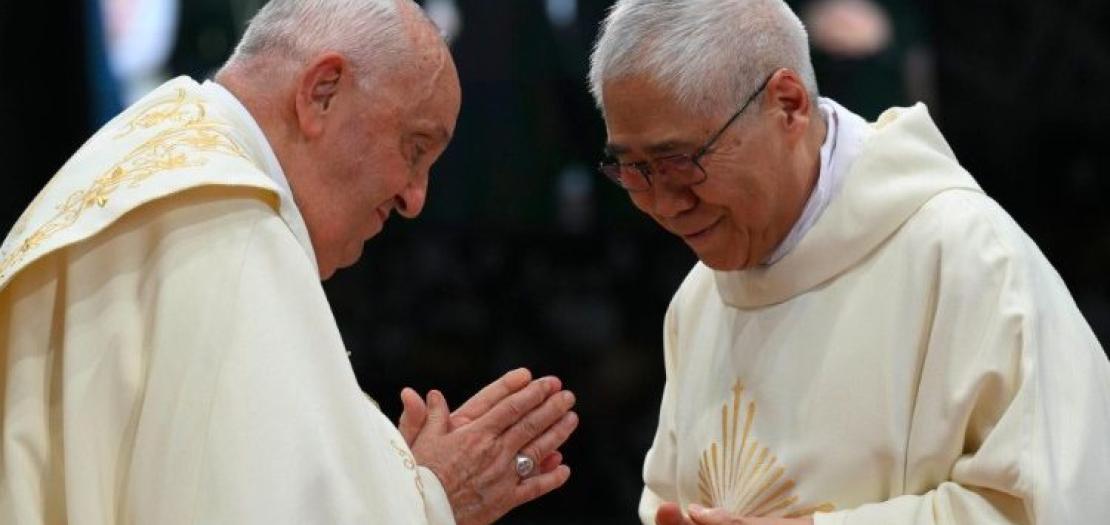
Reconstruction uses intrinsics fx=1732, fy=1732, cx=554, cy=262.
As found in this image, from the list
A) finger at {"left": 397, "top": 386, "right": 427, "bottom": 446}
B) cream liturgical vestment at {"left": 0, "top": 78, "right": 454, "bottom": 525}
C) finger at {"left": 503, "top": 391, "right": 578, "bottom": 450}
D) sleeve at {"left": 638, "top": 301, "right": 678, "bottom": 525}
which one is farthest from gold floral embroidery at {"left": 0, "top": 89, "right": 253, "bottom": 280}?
sleeve at {"left": 638, "top": 301, "right": 678, "bottom": 525}

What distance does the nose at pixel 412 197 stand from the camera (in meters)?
3.34

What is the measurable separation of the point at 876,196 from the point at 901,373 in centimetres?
36

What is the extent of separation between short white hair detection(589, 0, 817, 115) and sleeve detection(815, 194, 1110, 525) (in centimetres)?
49

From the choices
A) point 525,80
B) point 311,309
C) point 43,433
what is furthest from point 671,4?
point 525,80

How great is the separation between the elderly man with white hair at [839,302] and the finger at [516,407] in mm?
368

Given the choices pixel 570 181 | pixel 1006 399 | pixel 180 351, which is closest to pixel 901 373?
pixel 1006 399

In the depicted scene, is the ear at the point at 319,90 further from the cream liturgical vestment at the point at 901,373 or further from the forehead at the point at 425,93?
the cream liturgical vestment at the point at 901,373

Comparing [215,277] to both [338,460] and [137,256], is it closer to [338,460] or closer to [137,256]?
[137,256]

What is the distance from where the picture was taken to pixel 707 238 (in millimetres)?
3436

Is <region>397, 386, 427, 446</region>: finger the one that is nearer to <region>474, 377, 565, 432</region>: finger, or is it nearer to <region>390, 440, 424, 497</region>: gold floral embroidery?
<region>474, 377, 565, 432</region>: finger

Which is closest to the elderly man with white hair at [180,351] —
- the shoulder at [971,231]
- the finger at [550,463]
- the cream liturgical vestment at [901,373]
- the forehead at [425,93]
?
the forehead at [425,93]

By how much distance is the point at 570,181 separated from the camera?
23.5ft

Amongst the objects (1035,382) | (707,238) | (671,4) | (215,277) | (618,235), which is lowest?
(618,235)

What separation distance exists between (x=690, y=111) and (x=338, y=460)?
1.00 meters
